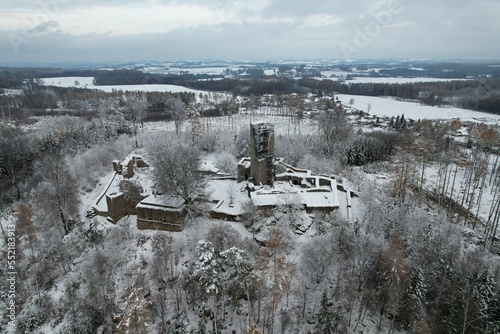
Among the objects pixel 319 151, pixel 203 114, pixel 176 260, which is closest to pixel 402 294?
pixel 176 260

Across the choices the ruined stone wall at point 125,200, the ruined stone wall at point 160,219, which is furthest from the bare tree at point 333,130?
the ruined stone wall at point 125,200

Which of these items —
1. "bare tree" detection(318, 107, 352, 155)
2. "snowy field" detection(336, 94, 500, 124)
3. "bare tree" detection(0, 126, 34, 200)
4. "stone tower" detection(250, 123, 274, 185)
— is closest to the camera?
"stone tower" detection(250, 123, 274, 185)

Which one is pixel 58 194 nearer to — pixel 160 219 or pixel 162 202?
pixel 162 202

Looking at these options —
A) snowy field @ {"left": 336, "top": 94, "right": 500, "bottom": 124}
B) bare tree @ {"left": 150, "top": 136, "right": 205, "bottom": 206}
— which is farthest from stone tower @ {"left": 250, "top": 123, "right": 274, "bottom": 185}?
snowy field @ {"left": 336, "top": 94, "right": 500, "bottom": 124}

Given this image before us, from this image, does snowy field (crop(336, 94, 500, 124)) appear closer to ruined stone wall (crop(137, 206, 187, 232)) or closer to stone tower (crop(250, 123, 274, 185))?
stone tower (crop(250, 123, 274, 185))

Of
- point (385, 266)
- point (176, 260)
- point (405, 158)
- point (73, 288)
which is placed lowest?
point (73, 288)

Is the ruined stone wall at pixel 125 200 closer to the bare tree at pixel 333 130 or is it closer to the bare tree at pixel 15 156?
the bare tree at pixel 15 156

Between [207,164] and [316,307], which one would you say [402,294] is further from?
[207,164]

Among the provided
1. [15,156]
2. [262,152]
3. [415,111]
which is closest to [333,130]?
[262,152]

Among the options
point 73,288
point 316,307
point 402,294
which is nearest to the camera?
point 402,294
